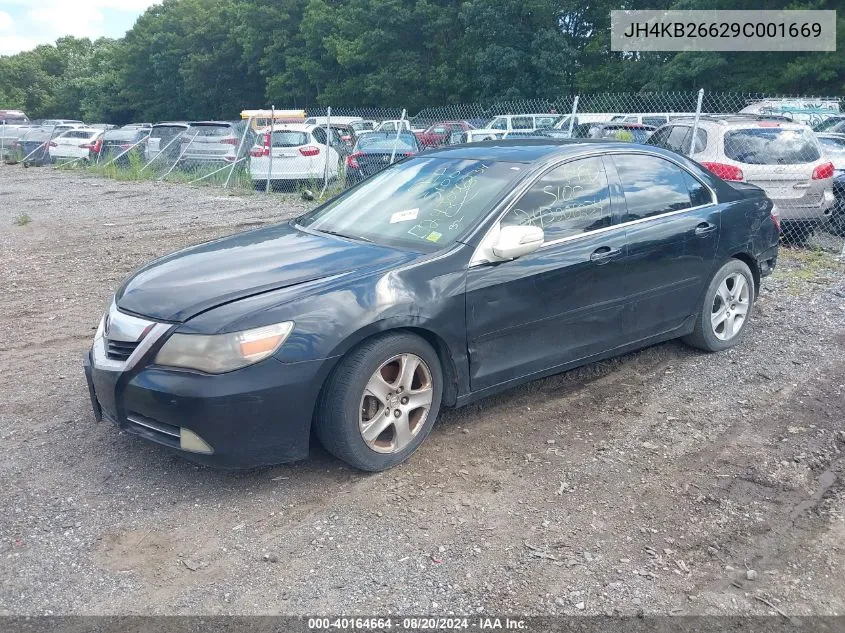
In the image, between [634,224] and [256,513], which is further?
[634,224]

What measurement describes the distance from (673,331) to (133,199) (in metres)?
13.2

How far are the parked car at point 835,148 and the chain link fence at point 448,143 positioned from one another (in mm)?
17

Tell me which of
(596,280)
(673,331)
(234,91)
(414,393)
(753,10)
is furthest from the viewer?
(234,91)

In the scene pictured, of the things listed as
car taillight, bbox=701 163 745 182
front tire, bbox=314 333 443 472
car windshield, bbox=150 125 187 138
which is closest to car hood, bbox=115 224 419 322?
front tire, bbox=314 333 443 472

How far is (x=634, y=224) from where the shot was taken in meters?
5.00

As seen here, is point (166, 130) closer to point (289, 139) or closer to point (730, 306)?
point (289, 139)

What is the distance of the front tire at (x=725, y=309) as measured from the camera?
5.61m

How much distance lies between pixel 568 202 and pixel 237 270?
198cm

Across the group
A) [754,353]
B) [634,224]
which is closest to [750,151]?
[754,353]

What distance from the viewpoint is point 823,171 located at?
32.1 ft

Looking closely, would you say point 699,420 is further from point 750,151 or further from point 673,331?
point 750,151

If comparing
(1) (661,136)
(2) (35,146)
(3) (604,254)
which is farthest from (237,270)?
(2) (35,146)

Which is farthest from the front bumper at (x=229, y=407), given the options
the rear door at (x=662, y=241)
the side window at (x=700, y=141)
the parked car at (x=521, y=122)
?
the parked car at (x=521, y=122)

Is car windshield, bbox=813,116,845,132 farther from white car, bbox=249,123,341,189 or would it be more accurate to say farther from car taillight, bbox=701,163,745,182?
white car, bbox=249,123,341,189
